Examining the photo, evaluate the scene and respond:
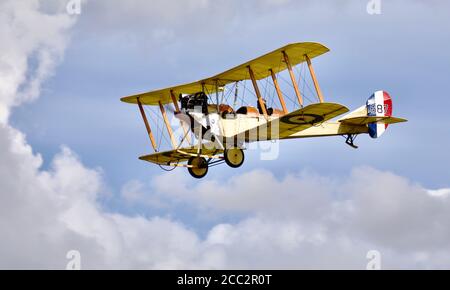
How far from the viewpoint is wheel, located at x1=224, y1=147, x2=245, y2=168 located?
27188mm

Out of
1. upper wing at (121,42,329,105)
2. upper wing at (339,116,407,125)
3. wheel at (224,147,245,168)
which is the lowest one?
wheel at (224,147,245,168)

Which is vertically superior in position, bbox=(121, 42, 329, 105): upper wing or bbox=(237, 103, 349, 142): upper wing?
bbox=(121, 42, 329, 105): upper wing

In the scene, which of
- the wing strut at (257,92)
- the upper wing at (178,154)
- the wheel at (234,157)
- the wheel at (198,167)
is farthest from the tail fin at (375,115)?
the wheel at (198,167)

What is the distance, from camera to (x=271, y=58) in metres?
26.8

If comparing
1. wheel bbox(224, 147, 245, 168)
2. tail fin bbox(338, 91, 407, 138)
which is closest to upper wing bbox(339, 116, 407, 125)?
tail fin bbox(338, 91, 407, 138)

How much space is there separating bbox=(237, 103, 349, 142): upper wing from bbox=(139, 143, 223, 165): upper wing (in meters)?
1.48

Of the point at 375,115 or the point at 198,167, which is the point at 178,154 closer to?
the point at 198,167

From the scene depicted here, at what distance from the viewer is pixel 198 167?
28.6 metres

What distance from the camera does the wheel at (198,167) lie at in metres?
28.5

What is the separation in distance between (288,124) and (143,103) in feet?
19.7

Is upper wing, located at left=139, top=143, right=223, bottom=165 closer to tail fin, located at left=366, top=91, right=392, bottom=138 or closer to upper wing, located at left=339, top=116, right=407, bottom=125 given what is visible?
upper wing, located at left=339, top=116, right=407, bottom=125
